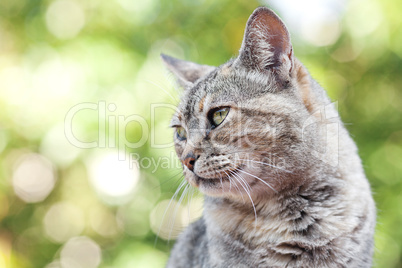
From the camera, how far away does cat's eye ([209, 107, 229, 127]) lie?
1253 mm

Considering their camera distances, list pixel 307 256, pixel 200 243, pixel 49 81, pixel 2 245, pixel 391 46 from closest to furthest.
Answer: pixel 307 256 → pixel 200 243 → pixel 391 46 → pixel 49 81 → pixel 2 245

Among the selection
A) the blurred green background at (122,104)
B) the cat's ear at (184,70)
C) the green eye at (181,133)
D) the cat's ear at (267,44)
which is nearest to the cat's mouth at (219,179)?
the green eye at (181,133)

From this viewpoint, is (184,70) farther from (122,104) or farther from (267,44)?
(122,104)

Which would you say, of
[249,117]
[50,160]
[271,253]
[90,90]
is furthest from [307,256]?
[50,160]

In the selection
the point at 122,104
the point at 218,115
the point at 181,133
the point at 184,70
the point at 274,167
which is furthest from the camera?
the point at 122,104

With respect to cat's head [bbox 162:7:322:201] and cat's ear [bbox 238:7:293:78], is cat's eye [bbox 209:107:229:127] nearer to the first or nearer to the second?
cat's head [bbox 162:7:322:201]

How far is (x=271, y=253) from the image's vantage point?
1167 mm

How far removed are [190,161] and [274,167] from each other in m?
0.26

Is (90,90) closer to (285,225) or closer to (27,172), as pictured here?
(27,172)

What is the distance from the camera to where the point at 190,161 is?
4.05ft

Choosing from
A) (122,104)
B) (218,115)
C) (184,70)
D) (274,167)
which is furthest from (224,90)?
(122,104)

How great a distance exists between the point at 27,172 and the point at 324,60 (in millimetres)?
2015

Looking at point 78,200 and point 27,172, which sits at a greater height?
point 27,172

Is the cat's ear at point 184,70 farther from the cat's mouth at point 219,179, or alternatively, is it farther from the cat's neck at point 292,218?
the cat's neck at point 292,218
